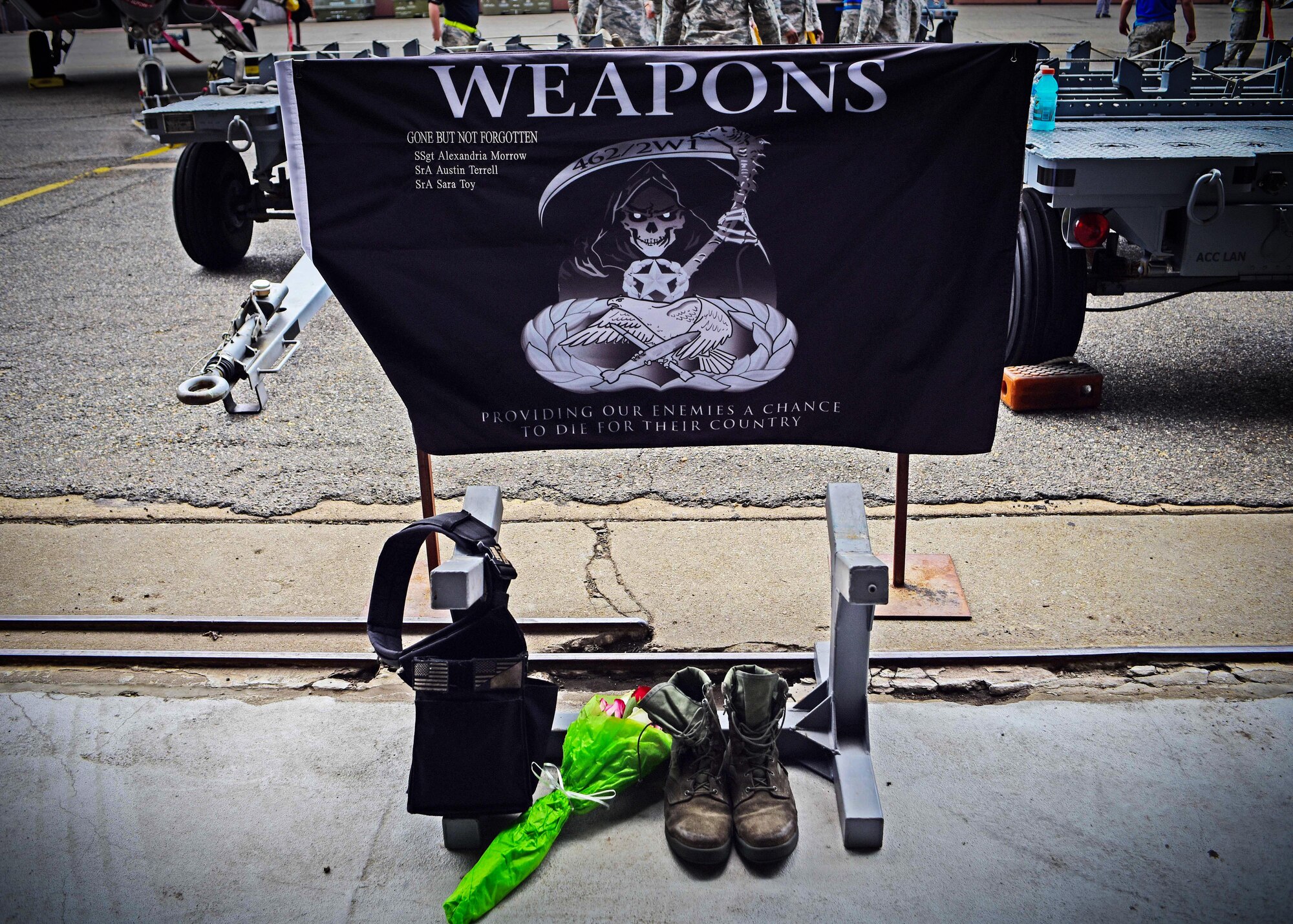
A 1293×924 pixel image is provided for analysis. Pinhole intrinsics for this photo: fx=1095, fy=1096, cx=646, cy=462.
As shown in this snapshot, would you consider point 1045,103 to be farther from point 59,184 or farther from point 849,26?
point 59,184

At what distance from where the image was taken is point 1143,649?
314 cm

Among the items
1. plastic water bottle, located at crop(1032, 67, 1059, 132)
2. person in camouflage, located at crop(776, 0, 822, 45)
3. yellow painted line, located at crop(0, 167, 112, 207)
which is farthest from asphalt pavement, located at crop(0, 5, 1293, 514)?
person in camouflage, located at crop(776, 0, 822, 45)

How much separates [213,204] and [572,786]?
18.9 feet

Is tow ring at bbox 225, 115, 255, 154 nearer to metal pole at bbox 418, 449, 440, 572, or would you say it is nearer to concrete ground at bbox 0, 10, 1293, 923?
concrete ground at bbox 0, 10, 1293, 923

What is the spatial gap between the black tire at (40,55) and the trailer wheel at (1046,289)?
55.6ft

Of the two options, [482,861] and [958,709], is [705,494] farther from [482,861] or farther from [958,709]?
[482,861]

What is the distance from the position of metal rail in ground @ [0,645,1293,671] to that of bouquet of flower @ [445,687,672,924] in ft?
1.15

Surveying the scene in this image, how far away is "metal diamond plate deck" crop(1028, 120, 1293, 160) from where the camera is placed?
4.29 meters

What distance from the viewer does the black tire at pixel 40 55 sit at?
1673cm

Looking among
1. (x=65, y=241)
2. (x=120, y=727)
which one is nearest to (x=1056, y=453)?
(x=120, y=727)

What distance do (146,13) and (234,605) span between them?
12.8m

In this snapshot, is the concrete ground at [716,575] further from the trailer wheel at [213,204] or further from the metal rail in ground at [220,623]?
the trailer wheel at [213,204]

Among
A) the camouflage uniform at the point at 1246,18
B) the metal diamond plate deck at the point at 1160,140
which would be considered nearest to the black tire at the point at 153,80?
the metal diamond plate deck at the point at 1160,140

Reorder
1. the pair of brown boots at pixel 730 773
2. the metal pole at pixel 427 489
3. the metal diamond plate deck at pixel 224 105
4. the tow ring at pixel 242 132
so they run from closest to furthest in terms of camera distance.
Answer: the pair of brown boots at pixel 730 773 → the metal pole at pixel 427 489 → the tow ring at pixel 242 132 → the metal diamond plate deck at pixel 224 105
